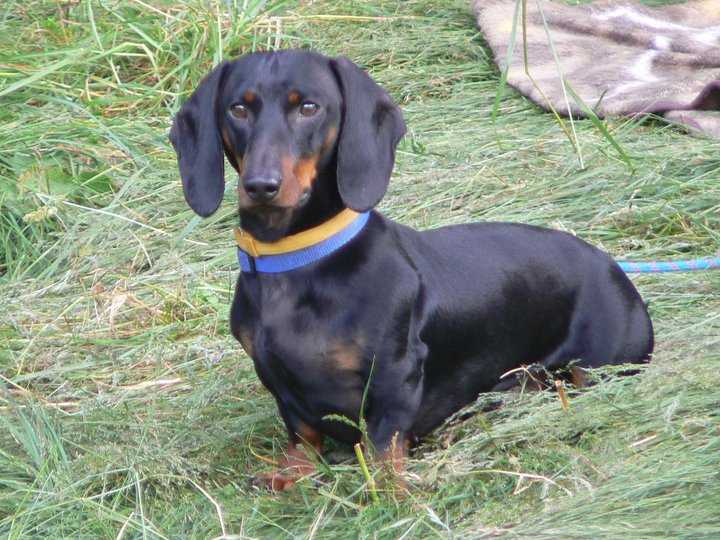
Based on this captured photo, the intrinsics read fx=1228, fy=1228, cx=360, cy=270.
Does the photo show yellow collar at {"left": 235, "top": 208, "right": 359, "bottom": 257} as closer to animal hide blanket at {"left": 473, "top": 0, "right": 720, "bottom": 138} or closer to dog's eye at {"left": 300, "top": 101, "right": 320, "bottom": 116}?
dog's eye at {"left": 300, "top": 101, "right": 320, "bottom": 116}

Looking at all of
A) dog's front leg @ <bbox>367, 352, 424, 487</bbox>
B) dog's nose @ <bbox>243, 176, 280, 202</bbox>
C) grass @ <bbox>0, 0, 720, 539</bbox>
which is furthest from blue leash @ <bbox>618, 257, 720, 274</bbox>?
dog's nose @ <bbox>243, 176, 280, 202</bbox>

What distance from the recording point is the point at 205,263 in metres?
4.63

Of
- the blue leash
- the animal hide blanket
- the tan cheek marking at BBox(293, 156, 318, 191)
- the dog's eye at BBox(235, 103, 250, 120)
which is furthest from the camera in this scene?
the animal hide blanket

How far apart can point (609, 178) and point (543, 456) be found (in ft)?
7.08

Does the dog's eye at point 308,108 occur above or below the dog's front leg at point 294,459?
above

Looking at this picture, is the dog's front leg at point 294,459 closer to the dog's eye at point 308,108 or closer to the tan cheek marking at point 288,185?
the tan cheek marking at point 288,185

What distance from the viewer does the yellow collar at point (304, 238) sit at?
2.95m

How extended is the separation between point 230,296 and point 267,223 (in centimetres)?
143

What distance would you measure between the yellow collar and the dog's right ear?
0.17 metres

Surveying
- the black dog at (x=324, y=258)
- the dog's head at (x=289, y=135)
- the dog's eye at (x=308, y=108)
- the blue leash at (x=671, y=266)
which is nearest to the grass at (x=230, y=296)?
the blue leash at (x=671, y=266)

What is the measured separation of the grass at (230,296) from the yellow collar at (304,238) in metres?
0.54

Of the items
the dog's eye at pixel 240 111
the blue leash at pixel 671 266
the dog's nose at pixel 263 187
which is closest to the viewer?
the dog's nose at pixel 263 187

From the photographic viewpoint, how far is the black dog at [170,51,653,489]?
2.88 m

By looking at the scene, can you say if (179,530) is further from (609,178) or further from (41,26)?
(41,26)
